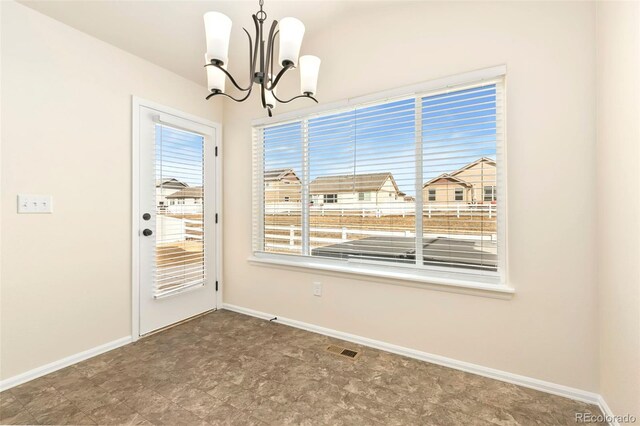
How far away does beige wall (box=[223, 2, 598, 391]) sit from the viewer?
1.77 m

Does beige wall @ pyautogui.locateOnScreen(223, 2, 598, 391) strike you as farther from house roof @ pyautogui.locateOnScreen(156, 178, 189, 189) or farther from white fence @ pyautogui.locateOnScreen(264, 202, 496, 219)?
house roof @ pyautogui.locateOnScreen(156, 178, 189, 189)

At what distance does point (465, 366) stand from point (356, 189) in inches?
65.6

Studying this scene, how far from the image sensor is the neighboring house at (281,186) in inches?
118

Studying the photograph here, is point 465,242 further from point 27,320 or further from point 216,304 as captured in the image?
point 27,320

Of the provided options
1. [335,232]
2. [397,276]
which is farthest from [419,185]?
[335,232]

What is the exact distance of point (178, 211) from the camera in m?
2.98

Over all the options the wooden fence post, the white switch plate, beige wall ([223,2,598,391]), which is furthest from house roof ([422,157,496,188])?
the white switch plate

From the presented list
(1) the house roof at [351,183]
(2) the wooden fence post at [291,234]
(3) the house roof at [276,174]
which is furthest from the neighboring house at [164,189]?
(1) the house roof at [351,183]

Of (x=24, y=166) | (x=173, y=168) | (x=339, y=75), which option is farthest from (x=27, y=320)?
(x=339, y=75)

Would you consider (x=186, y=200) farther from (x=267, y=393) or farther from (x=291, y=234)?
(x=267, y=393)

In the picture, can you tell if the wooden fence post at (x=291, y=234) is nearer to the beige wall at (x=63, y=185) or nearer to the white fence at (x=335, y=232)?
→ the white fence at (x=335, y=232)

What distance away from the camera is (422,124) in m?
2.30

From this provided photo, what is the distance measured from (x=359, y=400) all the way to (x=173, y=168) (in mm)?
2716

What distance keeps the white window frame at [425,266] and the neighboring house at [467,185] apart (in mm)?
56
